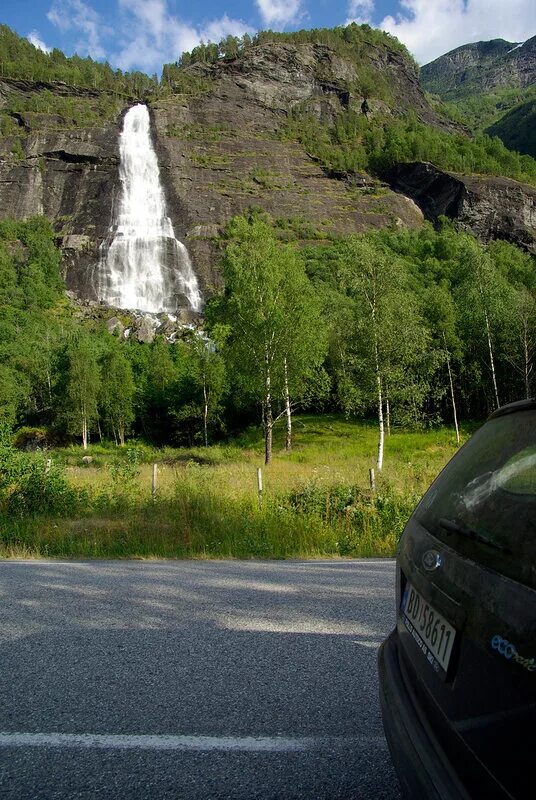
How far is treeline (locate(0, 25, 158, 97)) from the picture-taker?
5404 inches

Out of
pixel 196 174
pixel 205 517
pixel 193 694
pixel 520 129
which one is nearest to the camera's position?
pixel 193 694

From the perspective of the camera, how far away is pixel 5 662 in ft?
11.4

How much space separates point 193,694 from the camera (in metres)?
2.94

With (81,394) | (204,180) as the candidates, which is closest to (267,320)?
(81,394)

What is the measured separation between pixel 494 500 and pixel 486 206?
351ft

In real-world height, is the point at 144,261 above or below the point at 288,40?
below

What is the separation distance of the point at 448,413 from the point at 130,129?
9695 cm

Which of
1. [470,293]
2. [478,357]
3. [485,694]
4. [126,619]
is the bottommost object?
[126,619]

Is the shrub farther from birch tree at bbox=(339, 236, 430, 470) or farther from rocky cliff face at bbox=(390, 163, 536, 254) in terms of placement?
rocky cliff face at bbox=(390, 163, 536, 254)

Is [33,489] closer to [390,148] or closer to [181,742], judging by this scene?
[181,742]

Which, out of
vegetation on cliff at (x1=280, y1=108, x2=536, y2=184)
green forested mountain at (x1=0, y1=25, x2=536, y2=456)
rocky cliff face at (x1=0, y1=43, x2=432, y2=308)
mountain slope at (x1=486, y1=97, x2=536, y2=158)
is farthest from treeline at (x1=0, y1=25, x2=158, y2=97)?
mountain slope at (x1=486, y1=97, x2=536, y2=158)

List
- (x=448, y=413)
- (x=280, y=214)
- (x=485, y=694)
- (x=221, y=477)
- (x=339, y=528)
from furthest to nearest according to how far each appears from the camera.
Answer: (x=280, y=214)
(x=448, y=413)
(x=221, y=477)
(x=339, y=528)
(x=485, y=694)

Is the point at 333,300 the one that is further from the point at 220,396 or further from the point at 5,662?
the point at 5,662

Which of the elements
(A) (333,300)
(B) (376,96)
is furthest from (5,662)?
(B) (376,96)
